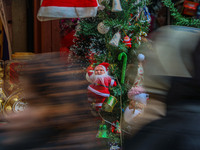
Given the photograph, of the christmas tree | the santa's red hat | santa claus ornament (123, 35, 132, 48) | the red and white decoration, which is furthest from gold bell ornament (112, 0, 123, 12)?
the santa's red hat

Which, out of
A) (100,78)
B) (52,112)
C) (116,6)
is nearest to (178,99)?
(52,112)

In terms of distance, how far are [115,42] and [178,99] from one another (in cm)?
199

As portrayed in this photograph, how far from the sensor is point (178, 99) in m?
1.04

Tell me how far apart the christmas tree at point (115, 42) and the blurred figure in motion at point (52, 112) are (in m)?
2.01

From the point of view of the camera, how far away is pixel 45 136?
919mm

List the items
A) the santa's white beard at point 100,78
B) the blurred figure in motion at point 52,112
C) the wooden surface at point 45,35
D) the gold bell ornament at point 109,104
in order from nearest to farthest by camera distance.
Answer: the blurred figure in motion at point 52,112
the gold bell ornament at point 109,104
the santa's white beard at point 100,78
the wooden surface at point 45,35

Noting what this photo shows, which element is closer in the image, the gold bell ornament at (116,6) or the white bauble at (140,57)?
the gold bell ornament at (116,6)

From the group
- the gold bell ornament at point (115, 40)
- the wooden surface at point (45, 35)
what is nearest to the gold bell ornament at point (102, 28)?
the gold bell ornament at point (115, 40)

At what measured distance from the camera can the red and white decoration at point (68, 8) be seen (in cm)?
286

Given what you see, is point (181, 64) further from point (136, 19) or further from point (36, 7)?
point (36, 7)

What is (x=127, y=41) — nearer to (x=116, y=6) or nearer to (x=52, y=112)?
(x=116, y=6)

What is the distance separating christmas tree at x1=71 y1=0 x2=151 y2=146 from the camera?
304cm

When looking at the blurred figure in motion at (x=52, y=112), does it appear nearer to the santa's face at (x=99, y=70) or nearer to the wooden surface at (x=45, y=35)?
the santa's face at (x=99, y=70)

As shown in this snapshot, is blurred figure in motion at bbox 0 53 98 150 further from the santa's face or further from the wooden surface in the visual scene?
the wooden surface
